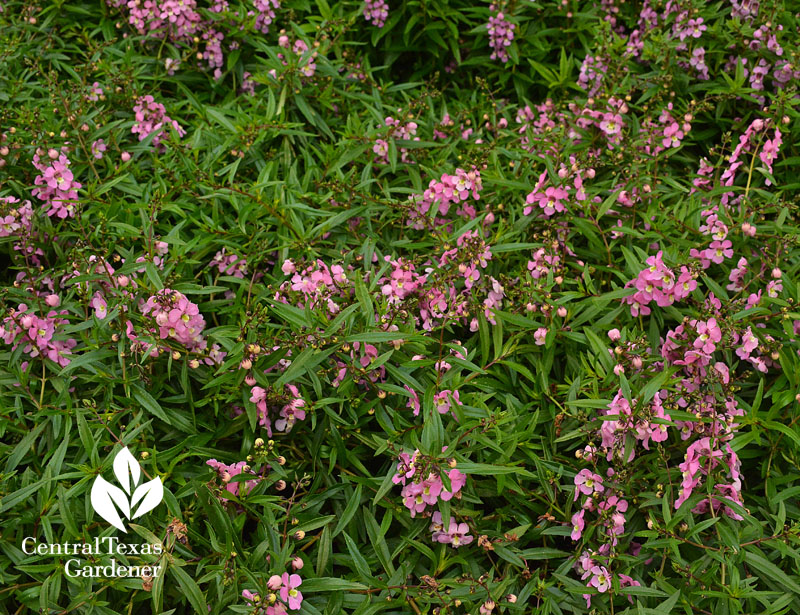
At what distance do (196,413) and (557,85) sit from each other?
10.5 feet

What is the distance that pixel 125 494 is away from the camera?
106 inches

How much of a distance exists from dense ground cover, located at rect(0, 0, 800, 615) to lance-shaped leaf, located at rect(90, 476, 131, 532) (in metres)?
0.04

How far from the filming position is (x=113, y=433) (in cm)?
282

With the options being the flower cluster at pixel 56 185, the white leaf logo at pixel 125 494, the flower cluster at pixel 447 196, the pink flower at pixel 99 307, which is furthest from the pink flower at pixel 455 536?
the flower cluster at pixel 56 185

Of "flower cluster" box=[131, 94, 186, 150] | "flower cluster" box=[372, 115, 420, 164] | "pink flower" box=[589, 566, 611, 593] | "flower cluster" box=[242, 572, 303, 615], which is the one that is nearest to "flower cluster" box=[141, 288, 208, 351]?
"flower cluster" box=[242, 572, 303, 615]

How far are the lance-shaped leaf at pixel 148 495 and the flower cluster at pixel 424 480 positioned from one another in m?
0.95

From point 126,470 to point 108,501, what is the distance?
0.13 m

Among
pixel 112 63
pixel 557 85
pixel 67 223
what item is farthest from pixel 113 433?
pixel 557 85

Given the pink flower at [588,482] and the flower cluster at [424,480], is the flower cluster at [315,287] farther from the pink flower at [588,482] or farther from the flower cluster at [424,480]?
the pink flower at [588,482]

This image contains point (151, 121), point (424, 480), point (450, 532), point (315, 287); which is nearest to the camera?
point (424, 480)

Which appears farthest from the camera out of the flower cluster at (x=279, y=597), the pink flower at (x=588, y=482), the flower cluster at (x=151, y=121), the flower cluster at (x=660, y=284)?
the flower cluster at (x=151, y=121)

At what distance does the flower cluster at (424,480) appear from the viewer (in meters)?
2.57

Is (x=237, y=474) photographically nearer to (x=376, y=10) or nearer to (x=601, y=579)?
(x=601, y=579)

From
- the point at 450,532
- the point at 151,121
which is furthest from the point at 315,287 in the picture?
the point at 151,121
